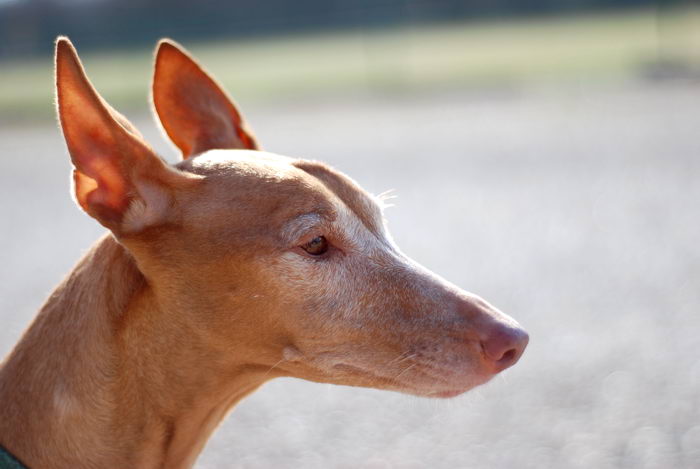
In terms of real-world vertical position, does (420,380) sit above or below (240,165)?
below

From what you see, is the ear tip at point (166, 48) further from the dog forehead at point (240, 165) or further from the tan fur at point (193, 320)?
the tan fur at point (193, 320)

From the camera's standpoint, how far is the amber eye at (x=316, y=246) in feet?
9.17

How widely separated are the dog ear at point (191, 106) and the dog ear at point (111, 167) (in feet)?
2.27

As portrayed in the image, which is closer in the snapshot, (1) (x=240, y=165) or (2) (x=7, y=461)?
(2) (x=7, y=461)

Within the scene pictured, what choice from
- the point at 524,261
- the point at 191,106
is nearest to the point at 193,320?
the point at 191,106

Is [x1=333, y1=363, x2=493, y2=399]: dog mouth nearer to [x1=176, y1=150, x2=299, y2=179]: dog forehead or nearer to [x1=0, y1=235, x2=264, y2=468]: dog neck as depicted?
[x1=0, y1=235, x2=264, y2=468]: dog neck

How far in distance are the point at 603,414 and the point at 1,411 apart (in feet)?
11.3

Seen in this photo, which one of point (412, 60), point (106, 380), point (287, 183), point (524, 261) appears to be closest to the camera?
point (106, 380)

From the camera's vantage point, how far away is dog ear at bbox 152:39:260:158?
343 centimetres

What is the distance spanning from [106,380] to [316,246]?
28.4 inches

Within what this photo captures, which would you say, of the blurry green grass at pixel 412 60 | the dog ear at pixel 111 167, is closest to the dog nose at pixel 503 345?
the dog ear at pixel 111 167

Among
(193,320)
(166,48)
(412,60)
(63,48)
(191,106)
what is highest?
(412,60)

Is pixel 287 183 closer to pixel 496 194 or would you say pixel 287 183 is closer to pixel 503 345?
pixel 503 345

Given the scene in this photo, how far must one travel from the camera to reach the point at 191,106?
11.3 ft
